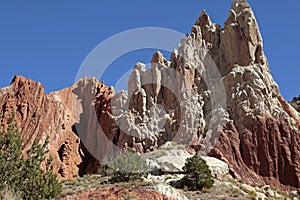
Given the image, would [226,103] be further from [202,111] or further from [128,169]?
[128,169]

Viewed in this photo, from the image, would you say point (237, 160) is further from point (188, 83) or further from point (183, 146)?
point (188, 83)

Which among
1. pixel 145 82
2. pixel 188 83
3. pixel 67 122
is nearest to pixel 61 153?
pixel 67 122

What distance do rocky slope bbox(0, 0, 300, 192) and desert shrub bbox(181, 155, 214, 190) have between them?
6500 mm

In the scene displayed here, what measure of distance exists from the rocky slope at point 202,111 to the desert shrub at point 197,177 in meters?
6.50

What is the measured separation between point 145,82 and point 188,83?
21.9 ft

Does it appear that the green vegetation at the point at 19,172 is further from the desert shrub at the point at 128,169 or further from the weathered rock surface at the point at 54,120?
the weathered rock surface at the point at 54,120

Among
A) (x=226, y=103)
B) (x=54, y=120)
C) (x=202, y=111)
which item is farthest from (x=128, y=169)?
(x=54, y=120)

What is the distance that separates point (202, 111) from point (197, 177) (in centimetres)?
1293

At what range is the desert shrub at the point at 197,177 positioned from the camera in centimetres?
3319

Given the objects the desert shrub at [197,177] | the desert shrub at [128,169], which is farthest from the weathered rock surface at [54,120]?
the desert shrub at [197,177]

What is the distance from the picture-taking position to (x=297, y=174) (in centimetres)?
4022

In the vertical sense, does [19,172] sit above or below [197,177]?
below

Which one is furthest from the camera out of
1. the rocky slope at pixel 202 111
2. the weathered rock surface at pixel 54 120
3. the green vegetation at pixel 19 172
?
the weathered rock surface at pixel 54 120

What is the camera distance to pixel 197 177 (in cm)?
3347
